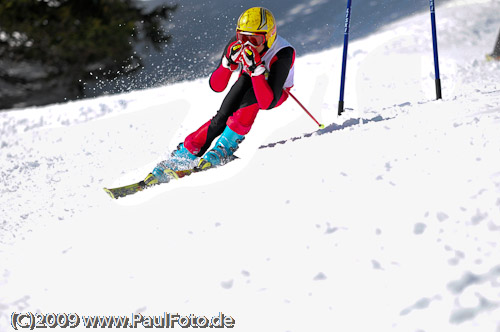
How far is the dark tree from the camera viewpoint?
1278 cm

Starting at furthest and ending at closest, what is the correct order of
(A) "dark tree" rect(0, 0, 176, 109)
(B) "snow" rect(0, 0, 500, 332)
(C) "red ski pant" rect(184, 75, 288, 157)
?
(A) "dark tree" rect(0, 0, 176, 109), (C) "red ski pant" rect(184, 75, 288, 157), (B) "snow" rect(0, 0, 500, 332)

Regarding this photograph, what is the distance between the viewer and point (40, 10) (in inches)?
510

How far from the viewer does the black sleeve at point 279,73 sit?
3.99 m

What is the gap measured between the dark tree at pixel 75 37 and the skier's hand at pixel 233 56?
975 cm

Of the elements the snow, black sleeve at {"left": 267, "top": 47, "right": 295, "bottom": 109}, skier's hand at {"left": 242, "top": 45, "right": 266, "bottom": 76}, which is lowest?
the snow

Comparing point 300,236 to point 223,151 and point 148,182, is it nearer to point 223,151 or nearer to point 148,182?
point 223,151

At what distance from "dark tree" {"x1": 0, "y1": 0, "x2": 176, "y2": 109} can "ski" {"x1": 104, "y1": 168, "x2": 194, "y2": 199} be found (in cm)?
999

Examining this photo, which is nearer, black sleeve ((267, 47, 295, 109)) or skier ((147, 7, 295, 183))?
skier ((147, 7, 295, 183))

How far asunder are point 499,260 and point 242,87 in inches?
97.2

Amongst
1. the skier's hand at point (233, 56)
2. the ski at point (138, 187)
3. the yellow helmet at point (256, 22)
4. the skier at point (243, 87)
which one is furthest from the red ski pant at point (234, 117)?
the yellow helmet at point (256, 22)

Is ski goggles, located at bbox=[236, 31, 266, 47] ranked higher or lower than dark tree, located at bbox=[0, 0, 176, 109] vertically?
lower

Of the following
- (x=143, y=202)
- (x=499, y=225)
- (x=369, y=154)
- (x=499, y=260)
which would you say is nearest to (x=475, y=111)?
(x=369, y=154)

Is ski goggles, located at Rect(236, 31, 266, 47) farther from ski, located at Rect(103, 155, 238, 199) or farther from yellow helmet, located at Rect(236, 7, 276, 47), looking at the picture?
ski, located at Rect(103, 155, 238, 199)

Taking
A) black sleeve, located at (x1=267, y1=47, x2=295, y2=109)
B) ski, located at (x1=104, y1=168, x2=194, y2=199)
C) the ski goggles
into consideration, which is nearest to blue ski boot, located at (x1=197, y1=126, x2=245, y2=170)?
ski, located at (x1=104, y1=168, x2=194, y2=199)
